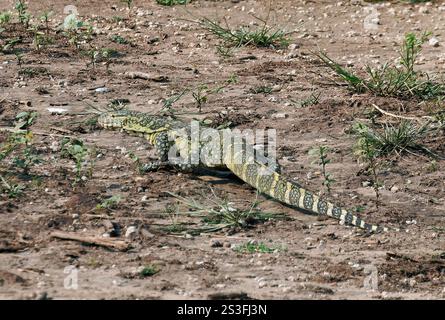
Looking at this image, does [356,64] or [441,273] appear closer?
[441,273]

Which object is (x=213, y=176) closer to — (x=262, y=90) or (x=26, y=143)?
(x=26, y=143)

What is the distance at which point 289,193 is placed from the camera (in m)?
7.91

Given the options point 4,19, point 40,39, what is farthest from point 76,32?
point 4,19

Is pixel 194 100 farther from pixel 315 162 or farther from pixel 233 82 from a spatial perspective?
pixel 315 162

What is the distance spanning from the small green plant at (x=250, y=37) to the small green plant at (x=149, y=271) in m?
5.81

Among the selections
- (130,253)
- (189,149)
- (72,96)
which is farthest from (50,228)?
(72,96)

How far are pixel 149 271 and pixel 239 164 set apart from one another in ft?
6.66

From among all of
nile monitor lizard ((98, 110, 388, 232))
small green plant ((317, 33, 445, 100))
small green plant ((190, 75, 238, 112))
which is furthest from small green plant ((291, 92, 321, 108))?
nile monitor lizard ((98, 110, 388, 232))

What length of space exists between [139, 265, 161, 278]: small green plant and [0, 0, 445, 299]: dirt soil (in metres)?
0.01

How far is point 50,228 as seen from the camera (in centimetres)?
722

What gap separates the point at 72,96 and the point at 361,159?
10.6 feet

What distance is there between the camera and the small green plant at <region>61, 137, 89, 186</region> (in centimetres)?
807

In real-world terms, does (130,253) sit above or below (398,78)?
below

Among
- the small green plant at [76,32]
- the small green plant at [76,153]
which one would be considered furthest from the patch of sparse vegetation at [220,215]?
the small green plant at [76,32]
